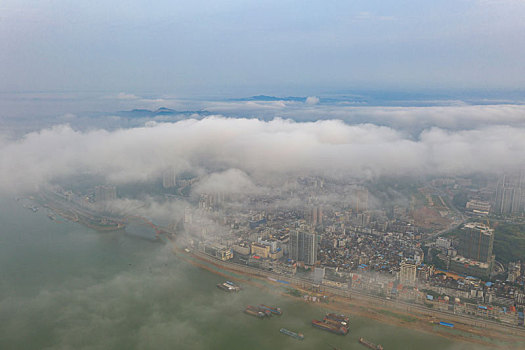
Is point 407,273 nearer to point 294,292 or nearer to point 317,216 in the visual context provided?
point 294,292

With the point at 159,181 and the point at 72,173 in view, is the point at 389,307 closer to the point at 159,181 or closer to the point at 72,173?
the point at 159,181

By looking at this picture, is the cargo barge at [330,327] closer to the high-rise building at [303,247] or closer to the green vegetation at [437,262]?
the high-rise building at [303,247]

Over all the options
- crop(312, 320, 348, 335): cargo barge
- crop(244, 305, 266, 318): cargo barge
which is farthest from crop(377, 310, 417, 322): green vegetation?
crop(244, 305, 266, 318): cargo barge

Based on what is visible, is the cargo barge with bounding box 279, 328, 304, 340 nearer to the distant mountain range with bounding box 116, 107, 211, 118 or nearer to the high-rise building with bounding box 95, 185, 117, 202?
the distant mountain range with bounding box 116, 107, 211, 118

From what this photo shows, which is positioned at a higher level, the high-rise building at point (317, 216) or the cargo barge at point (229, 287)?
the high-rise building at point (317, 216)

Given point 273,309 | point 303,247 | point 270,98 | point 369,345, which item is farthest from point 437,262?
point 270,98

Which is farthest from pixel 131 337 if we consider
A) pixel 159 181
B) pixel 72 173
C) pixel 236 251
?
pixel 72 173

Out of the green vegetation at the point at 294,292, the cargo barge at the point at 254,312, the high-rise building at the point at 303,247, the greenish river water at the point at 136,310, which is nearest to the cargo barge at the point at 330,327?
the greenish river water at the point at 136,310

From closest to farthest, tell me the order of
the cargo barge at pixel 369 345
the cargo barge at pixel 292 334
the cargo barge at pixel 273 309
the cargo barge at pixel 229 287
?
the cargo barge at pixel 369 345 → the cargo barge at pixel 292 334 → the cargo barge at pixel 273 309 → the cargo barge at pixel 229 287
